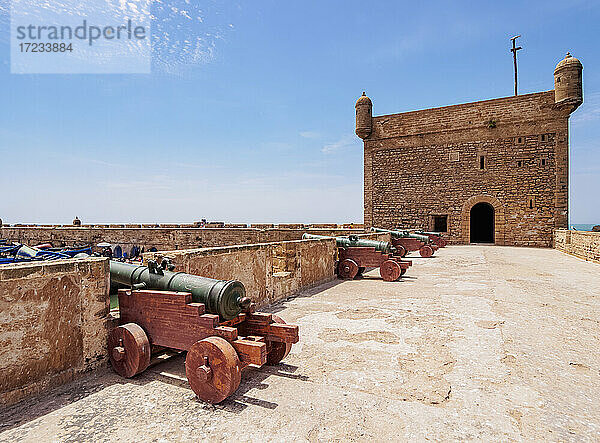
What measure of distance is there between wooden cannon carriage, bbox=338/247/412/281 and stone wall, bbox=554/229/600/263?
689 centimetres

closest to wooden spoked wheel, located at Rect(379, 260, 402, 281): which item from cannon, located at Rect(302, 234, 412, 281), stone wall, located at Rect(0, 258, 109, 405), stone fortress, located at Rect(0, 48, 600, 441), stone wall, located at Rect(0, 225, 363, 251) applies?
cannon, located at Rect(302, 234, 412, 281)

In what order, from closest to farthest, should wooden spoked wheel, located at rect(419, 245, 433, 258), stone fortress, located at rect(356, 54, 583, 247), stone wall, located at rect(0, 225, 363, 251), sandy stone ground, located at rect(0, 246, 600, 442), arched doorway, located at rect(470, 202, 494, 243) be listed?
sandy stone ground, located at rect(0, 246, 600, 442) → wooden spoked wheel, located at rect(419, 245, 433, 258) → stone wall, located at rect(0, 225, 363, 251) → stone fortress, located at rect(356, 54, 583, 247) → arched doorway, located at rect(470, 202, 494, 243)

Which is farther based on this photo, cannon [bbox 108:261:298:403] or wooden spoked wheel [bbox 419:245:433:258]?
wooden spoked wheel [bbox 419:245:433:258]

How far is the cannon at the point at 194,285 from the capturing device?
2803mm

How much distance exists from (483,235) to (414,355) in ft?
71.5

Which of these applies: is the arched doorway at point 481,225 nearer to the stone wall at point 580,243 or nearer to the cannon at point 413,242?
the stone wall at point 580,243

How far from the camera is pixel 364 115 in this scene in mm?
20391

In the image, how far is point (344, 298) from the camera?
571 cm

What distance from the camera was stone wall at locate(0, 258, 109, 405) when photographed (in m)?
2.46

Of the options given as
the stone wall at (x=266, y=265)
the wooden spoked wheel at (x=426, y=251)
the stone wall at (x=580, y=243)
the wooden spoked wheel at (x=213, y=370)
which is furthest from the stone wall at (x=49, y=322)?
the stone wall at (x=580, y=243)

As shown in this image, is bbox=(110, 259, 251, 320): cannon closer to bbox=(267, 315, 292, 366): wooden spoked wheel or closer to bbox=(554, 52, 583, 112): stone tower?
bbox=(267, 315, 292, 366): wooden spoked wheel

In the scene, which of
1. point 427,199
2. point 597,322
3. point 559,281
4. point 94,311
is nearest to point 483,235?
point 427,199

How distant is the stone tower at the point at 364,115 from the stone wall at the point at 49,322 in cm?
1902

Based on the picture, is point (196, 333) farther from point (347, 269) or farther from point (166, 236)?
point (166, 236)
